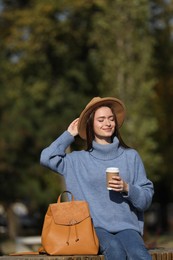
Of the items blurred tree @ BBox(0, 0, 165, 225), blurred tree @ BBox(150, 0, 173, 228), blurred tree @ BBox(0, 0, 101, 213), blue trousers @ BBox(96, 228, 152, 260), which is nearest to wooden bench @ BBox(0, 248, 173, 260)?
blue trousers @ BBox(96, 228, 152, 260)

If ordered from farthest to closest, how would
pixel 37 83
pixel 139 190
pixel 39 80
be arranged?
pixel 39 80 < pixel 37 83 < pixel 139 190

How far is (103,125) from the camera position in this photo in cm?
628

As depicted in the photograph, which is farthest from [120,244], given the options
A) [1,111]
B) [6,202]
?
[6,202]

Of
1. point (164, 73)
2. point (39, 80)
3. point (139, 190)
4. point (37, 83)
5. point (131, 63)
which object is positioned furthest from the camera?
point (164, 73)

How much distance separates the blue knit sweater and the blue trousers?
2.5 inches

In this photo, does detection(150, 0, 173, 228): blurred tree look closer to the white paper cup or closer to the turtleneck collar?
the turtleneck collar

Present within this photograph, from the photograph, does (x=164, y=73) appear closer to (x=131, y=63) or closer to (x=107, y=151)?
(x=131, y=63)

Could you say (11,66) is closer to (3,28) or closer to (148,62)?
(3,28)

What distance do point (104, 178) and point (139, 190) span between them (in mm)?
250

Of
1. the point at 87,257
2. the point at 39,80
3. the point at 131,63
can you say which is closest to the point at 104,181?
the point at 87,257

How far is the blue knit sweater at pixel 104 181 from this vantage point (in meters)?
6.08

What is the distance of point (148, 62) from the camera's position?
2800 centimetres

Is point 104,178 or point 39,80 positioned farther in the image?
point 39,80

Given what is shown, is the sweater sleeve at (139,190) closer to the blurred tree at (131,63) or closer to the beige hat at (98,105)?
the beige hat at (98,105)
